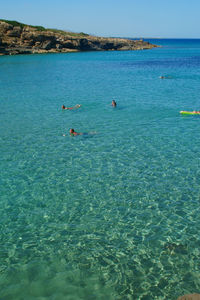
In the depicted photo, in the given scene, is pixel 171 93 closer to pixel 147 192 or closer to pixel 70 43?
pixel 147 192

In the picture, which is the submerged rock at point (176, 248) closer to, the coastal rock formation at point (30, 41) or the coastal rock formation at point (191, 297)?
the coastal rock formation at point (191, 297)

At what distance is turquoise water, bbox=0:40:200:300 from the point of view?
26.3 feet

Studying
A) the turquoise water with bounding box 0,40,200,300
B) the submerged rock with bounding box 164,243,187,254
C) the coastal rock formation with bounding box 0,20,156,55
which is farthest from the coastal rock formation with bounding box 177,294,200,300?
the coastal rock formation with bounding box 0,20,156,55

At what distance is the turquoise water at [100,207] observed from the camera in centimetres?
803

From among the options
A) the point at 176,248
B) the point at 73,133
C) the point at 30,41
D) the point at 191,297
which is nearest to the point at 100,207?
the point at 176,248

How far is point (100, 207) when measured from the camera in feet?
37.4

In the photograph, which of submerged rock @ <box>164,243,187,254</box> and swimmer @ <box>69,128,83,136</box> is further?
swimmer @ <box>69,128,83,136</box>

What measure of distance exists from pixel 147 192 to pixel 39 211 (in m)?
4.74

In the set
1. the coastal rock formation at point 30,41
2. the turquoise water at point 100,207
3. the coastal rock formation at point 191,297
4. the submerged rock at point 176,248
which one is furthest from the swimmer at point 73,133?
the coastal rock formation at point 30,41

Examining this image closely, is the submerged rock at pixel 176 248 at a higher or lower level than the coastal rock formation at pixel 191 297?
lower

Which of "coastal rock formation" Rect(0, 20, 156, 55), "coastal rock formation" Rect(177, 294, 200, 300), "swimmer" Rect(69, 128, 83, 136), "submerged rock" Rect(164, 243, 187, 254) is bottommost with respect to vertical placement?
"submerged rock" Rect(164, 243, 187, 254)

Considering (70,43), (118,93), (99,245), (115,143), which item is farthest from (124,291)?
(70,43)

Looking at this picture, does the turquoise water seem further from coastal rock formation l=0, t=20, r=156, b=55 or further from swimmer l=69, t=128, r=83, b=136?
coastal rock formation l=0, t=20, r=156, b=55

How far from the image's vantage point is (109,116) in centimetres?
2469
